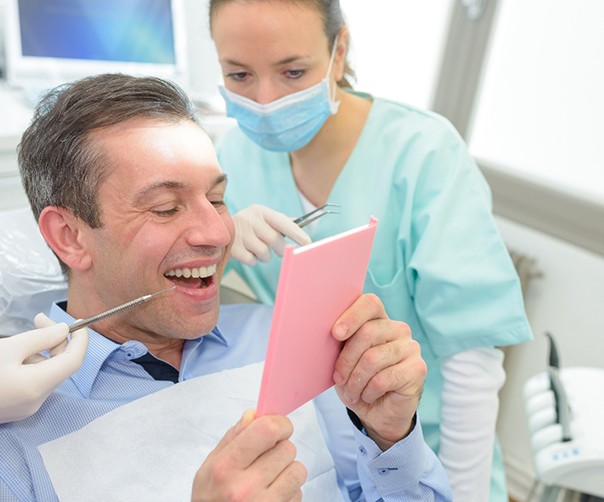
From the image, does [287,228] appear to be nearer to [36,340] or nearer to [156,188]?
[156,188]

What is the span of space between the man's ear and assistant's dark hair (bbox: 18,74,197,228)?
0.06 feet

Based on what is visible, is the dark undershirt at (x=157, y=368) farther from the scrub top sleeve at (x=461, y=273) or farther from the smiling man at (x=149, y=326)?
the scrub top sleeve at (x=461, y=273)

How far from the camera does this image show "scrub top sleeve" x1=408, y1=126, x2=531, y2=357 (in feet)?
4.11

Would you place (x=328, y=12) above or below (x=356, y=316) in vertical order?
above

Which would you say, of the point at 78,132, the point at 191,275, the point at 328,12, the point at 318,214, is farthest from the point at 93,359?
the point at 328,12

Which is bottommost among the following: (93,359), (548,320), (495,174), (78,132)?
(548,320)

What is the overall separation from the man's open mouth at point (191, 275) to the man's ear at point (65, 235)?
0.15 meters

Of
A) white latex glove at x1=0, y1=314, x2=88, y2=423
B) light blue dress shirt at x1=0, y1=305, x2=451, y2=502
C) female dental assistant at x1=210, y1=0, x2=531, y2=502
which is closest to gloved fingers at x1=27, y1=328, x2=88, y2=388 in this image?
white latex glove at x1=0, y1=314, x2=88, y2=423

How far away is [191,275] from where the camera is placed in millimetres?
1084

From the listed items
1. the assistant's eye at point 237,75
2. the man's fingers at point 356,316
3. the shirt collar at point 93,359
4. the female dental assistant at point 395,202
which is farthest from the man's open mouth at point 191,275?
the assistant's eye at point 237,75

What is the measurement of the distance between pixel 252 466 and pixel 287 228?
2.10 feet

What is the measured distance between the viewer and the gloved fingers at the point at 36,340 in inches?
34.9

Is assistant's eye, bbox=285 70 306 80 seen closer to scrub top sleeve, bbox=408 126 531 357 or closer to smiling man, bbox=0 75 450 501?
smiling man, bbox=0 75 450 501

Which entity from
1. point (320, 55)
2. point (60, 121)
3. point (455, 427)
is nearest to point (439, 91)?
point (320, 55)
